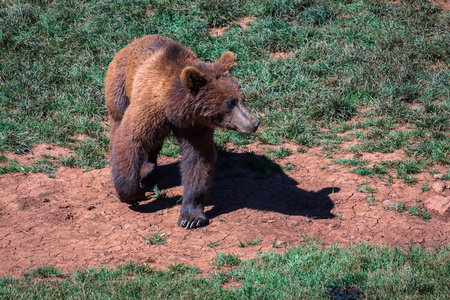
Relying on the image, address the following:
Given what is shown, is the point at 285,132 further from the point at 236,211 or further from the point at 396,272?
the point at 396,272

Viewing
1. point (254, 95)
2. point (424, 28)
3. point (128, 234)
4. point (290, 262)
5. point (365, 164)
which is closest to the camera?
point (290, 262)

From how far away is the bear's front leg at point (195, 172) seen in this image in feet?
18.6

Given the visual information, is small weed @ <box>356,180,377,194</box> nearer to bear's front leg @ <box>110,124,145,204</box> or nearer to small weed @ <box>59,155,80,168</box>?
bear's front leg @ <box>110,124,145,204</box>

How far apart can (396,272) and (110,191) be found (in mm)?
3813

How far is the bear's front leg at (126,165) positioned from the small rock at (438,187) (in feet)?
11.8

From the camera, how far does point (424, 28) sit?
9.63m

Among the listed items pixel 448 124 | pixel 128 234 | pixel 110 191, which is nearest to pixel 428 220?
pixel 448 124

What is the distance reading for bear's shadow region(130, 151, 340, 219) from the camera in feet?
20.0

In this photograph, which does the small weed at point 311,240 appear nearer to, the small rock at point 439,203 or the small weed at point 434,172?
the small rock at point 439,203

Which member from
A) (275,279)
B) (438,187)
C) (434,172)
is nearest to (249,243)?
(275,279)

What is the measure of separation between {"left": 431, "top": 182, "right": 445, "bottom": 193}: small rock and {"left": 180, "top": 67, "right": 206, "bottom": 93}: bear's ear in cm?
320

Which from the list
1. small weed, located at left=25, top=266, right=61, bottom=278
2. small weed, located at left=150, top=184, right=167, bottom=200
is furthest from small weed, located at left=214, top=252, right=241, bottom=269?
small weed, located at left=150, top=184, right=167, bottom=200

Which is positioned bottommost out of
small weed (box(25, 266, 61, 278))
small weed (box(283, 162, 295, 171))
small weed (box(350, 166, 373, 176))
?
small weed (box(283, 162, 295, 171))

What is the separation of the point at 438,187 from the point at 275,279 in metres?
2.96
